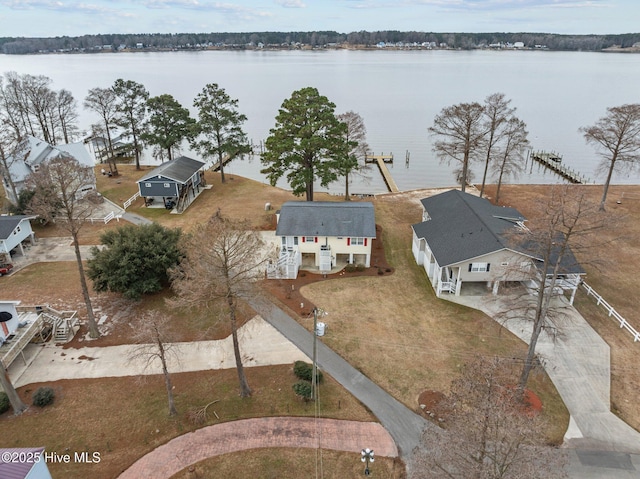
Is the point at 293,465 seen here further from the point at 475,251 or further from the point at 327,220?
the point at 327,220

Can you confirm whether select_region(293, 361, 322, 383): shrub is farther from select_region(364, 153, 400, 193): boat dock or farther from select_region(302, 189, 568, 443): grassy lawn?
select_region(364, 153, 400, 193): boat dock

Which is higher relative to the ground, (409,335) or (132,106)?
Result: (132,106)

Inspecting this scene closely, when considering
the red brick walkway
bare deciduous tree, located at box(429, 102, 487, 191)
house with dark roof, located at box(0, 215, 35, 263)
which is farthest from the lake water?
the red brick walkway

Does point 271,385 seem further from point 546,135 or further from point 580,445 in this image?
point 546,135

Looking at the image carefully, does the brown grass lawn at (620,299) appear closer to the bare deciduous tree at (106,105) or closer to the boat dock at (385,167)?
the boat dock at (385,167)

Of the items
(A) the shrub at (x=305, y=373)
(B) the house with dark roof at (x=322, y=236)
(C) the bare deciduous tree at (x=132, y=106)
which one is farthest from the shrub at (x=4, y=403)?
(C) the bare deciduous tree at (x=132, y=106)

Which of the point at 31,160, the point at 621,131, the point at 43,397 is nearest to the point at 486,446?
the point at 43,397

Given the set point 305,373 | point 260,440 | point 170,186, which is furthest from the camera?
point 170,186
